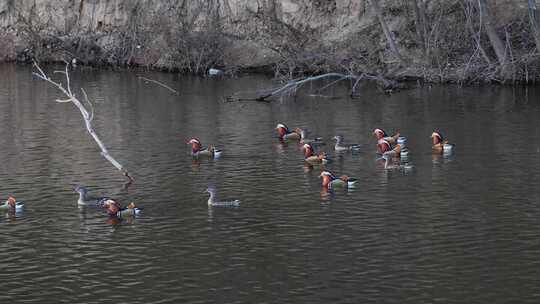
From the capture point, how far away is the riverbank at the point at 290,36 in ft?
164

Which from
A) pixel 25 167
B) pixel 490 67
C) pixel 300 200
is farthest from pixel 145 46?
pixel 300 200

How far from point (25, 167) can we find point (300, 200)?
8838mm

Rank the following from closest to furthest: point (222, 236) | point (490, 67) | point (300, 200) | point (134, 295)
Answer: point (134, 295), point (222, 236), point (300, 200), point (490, 67)

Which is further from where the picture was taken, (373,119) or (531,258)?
(373,119)

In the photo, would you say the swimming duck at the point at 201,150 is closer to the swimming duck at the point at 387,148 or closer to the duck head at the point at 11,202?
the swimming duck at the point at 387,148

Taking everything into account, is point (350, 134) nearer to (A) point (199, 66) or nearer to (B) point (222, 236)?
(B) point (222, 236)

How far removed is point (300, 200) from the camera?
90.1 feet

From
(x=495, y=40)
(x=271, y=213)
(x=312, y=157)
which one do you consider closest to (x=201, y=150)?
(x=312, y=157)

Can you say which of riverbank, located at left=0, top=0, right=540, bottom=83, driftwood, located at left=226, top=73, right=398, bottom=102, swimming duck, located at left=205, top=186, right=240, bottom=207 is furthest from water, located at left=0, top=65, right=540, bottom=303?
riverbank, located at left=0, top=0, right=540, bottom=83

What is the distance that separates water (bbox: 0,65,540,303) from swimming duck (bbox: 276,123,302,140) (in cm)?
51

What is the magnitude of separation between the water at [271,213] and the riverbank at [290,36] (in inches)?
293

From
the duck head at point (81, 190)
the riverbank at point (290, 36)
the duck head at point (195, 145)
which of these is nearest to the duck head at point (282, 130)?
the duck head at point (195, 145)

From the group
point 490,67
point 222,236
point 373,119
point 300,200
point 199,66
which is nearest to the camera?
point 222,236

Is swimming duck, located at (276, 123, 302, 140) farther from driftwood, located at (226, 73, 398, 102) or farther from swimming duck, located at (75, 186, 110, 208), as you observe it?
swimming duck, located at (75, 186, 110, 208)
